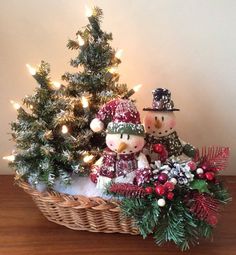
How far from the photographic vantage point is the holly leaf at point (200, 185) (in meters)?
0.59

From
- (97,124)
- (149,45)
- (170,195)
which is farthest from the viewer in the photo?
(149,45)

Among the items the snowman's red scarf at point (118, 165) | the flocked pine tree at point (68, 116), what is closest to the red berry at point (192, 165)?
the snowman's red scarf at point (118, 165)

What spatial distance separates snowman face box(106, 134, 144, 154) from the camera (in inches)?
24.7

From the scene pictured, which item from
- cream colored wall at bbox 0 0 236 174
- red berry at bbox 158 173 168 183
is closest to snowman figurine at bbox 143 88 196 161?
red berry at bbox 158 173 168 183

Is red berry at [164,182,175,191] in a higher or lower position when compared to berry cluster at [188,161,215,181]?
lower

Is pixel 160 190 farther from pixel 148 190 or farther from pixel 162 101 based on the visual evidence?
pixel 162 101

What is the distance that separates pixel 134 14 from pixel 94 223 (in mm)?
580

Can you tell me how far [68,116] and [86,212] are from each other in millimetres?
197

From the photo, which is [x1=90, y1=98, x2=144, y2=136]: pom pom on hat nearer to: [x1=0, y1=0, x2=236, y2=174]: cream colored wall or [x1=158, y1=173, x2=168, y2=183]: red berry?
[x1=158, y1=173, x2=168, y2=183]: red berry

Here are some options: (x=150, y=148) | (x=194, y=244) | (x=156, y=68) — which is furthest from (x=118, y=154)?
(x=156, y=68)

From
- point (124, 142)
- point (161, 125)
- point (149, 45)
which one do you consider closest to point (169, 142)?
point (161, 125)

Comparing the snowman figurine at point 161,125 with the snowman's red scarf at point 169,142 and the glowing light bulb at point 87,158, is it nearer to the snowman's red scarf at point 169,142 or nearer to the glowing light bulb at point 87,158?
the snowman's red scarf at point 169,142

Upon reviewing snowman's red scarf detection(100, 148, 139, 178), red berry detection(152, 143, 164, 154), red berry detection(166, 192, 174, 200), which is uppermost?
red berry detection(152, 143, 164, 154)

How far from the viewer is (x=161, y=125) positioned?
0.72 meters
